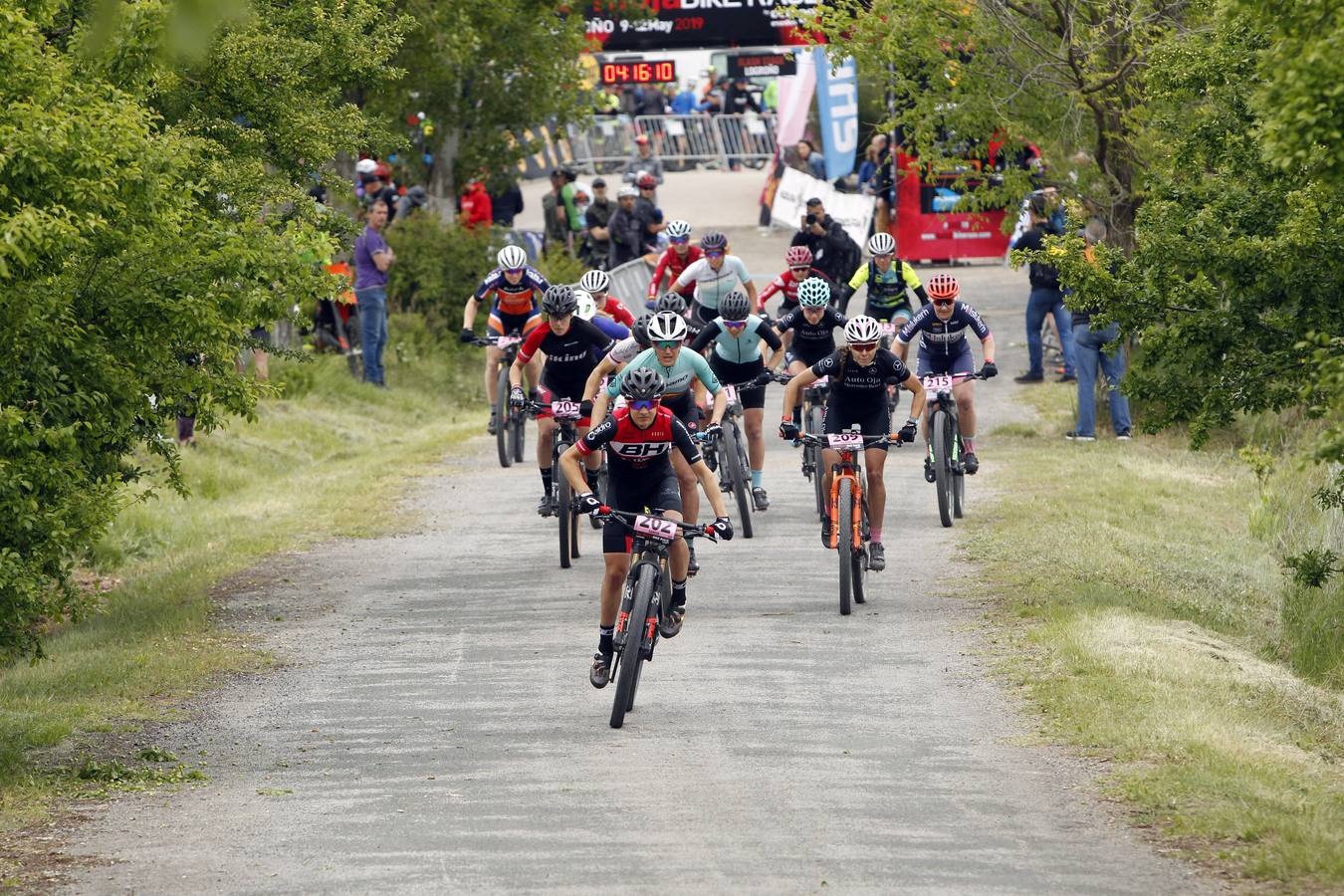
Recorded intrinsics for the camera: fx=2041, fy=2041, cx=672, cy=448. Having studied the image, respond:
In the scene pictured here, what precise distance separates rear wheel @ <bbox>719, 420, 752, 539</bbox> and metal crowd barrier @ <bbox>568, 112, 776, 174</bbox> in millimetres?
32086

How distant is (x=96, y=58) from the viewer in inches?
470

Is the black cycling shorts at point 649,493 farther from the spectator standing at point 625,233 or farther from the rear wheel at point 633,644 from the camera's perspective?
the spectator standing at point 625,233

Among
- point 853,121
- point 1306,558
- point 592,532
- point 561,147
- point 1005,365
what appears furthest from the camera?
point 561,147

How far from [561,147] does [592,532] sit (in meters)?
→ 32.4

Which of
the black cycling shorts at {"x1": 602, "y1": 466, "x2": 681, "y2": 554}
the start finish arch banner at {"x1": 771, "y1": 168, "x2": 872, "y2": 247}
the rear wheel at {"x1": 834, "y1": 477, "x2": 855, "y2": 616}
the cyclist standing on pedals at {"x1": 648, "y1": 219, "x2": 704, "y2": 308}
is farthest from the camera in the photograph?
the start finish arch banner at {"x1": 771, "y1": 168, "x2": 872, "y2": 247}

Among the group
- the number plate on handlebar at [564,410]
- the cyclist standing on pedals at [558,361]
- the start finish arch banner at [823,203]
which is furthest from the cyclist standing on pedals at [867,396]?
the start finish arch banner at [823,203]

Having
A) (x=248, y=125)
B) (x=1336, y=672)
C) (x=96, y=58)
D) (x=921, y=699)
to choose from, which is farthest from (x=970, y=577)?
(x=96, y=58)

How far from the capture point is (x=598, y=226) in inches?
1242

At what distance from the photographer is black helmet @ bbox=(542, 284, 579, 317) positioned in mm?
15633

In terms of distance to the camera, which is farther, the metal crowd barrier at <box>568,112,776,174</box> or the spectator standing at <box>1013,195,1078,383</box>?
the metal crowd barrier at <box>568,112,776,174</box>

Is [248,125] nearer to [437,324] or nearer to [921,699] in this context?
[921,699]

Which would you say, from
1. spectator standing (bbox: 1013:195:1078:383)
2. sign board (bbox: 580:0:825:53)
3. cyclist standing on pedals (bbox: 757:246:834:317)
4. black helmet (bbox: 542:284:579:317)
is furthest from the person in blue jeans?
sign board (bbox: 580:0:825:53)

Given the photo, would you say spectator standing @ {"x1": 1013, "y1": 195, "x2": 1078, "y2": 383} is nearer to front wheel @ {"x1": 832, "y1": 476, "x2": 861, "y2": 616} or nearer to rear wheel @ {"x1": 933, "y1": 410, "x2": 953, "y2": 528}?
rear wheel @ {"x1": 933, "y1": 410, "x2": 953, "y2": 528}

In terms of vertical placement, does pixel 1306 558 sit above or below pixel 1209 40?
below
